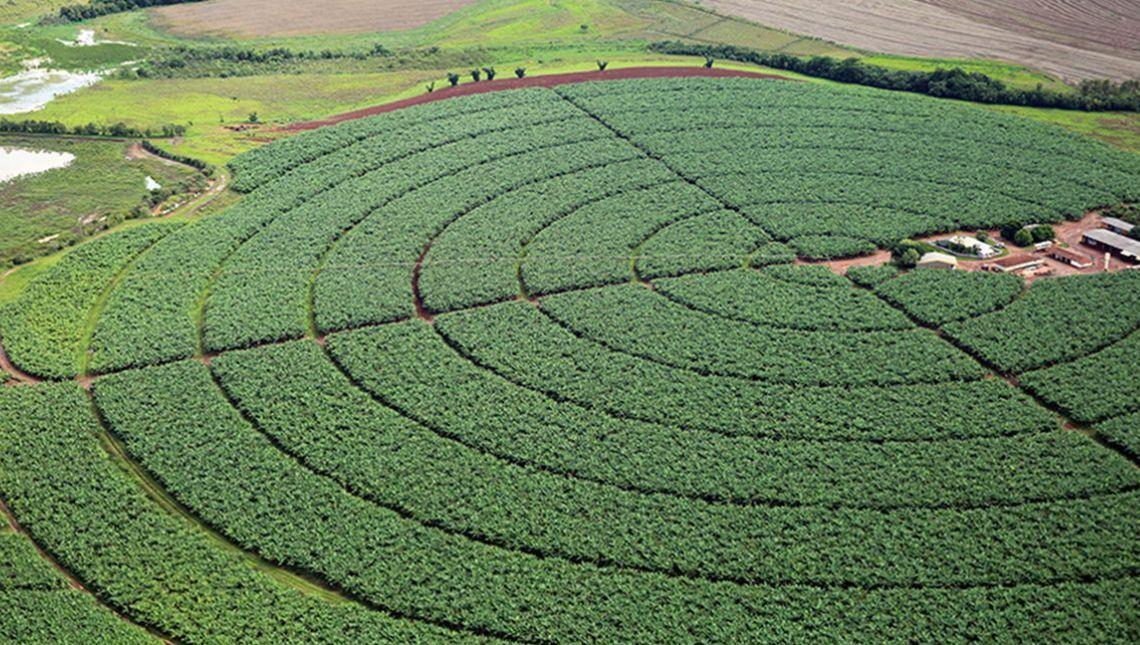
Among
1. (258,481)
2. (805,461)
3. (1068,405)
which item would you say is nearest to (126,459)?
(258,481)

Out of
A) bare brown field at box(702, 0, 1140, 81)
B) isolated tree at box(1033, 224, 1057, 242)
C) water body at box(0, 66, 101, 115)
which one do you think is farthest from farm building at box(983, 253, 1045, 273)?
water body at box(0, 66, 101, 115)

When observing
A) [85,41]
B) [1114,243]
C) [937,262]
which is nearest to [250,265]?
[937,262]

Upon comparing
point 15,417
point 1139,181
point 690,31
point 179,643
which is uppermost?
point 690,31

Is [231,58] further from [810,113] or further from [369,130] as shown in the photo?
[810,113]

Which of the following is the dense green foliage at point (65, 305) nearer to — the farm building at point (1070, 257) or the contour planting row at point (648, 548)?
the contour planting row at point (648, 548)

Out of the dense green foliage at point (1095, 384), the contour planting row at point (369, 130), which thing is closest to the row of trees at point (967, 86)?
the contour planting row at point (369, 130)

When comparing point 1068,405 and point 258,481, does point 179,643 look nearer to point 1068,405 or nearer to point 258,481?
point 258,481
